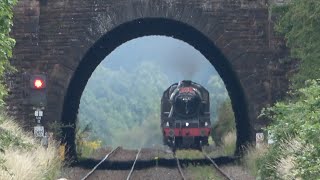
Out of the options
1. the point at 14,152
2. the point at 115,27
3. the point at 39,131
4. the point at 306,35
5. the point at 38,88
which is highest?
the point at 115,27

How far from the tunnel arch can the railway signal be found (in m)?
2.41

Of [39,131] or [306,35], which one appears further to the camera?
[39,131]

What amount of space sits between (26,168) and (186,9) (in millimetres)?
10139

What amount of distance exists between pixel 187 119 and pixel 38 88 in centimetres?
1486

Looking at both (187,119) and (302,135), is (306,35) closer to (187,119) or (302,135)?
(302,135)

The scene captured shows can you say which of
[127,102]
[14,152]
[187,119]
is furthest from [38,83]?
[127,102]

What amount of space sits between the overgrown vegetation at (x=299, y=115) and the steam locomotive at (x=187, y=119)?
41.1 ft

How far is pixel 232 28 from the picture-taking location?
24328mm

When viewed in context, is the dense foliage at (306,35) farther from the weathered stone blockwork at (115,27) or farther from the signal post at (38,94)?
the signal post at (38,94)

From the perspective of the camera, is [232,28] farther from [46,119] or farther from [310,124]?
[310,124]

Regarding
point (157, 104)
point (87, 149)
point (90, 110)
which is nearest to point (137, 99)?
point (157, 104)

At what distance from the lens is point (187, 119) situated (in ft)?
119

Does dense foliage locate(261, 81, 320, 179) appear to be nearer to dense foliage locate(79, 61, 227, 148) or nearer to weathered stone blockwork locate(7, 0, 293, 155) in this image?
weathered stone blockwork locate(7, 0, 293, 155)

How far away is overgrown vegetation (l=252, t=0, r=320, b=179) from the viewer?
39.4ft
